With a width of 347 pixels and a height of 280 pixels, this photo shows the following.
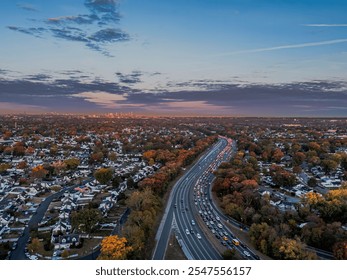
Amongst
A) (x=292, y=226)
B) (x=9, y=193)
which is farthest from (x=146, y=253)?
(x=9, y=193)

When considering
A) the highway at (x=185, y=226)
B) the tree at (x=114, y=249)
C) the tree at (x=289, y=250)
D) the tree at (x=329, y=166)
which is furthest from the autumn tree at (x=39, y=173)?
the tree at (x=329, y=166)

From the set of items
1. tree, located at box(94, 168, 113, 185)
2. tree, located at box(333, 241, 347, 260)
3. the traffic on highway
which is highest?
tree, located at box(333, 241, 347, 260)

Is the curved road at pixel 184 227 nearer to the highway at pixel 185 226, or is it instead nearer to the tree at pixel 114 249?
the highway at pixel 185 226

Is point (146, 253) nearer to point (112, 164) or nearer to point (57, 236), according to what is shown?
point (57, 236)

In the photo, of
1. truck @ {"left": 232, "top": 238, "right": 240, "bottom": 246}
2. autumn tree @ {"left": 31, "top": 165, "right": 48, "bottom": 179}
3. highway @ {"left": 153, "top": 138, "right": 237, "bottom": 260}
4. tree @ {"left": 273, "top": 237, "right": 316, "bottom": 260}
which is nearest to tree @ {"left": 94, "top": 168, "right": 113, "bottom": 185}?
autumn tree @ {"left": 31, "top": 165, "right": 48, "bottom": 179}

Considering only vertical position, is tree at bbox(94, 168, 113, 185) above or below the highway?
above

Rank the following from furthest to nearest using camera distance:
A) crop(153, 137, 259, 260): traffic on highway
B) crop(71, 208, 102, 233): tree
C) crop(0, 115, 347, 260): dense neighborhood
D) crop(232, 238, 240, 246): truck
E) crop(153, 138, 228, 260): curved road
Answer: crop(71, 208, 102, 233): tree
crop(232, 238, 240, 246): truck
crop(0, 115, 347, 260): dense neighborhood
crop(153, 137, 259, 260): traffic on highway
crop(153, 138, 228, 260): curved road

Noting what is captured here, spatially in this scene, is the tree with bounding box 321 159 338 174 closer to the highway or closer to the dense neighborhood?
the dense neighborhood

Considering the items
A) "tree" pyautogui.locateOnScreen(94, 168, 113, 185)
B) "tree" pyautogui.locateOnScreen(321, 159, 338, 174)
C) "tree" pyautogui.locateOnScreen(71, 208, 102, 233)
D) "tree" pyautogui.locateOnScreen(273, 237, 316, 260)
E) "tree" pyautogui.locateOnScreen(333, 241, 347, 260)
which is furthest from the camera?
"tree" pyautogui.locateOnScreen(321, 159, 338, 174)

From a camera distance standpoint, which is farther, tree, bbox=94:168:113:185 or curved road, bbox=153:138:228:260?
tree, bbox=94:168:113:185
